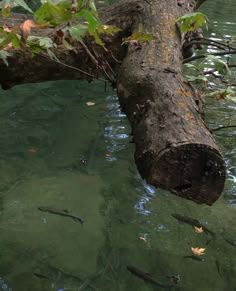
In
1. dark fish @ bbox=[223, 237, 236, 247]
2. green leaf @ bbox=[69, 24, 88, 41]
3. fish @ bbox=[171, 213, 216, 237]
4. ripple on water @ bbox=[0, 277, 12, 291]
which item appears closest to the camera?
green leaf @ bbox=[69, 24, 88, 41]

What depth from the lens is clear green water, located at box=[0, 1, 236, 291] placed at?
3.19 m

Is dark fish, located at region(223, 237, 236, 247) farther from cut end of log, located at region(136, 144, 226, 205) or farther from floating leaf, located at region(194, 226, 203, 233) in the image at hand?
cut end of log, located at region(136, 144, 226, 205)

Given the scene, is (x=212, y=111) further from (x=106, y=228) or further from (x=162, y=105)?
(x=162, y=105)

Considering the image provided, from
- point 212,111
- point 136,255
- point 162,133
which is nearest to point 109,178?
point 136,255

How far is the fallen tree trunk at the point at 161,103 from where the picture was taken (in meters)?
2.46

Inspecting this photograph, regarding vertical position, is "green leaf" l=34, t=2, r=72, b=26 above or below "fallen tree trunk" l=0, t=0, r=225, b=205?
above

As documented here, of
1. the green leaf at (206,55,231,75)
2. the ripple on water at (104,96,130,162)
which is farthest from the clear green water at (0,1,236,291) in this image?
the green leaf at (206,55,231,75)

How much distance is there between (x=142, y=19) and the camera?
4.52 m

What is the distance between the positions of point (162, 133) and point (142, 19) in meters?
2.30

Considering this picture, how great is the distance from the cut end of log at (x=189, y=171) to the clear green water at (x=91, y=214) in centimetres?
93

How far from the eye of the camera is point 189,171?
2.49m

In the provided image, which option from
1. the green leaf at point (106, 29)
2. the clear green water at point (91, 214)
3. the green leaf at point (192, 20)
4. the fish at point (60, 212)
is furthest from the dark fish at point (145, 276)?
the green leaf at point (192, 20)

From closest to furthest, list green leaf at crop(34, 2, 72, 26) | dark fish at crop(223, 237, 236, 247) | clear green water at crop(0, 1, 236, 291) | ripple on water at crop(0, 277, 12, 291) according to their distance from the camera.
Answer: green leaf at crop(34, 2, 72, 26), ripple on water at crop(0, 277, 12, 291), clear green water at crop(0, 1, 236, 291), dark fish at crop(223, 237, 236, 247)

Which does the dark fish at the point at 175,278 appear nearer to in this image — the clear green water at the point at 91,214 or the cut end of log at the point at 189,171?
the clear green water at the point at 91,214
